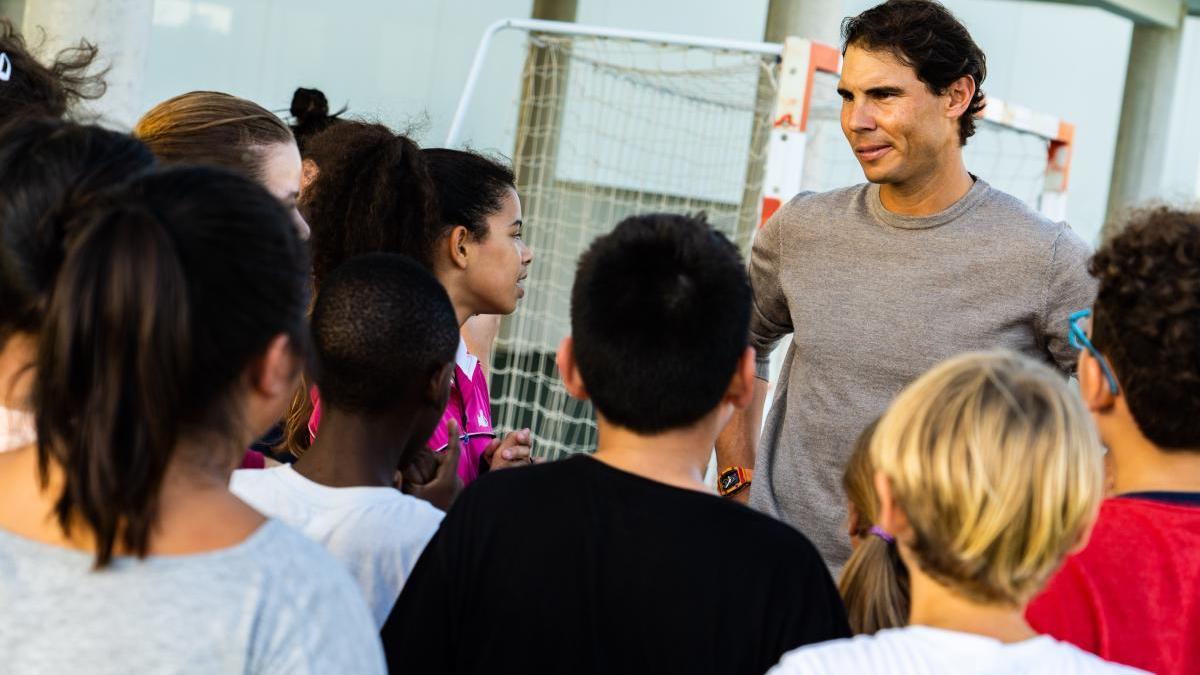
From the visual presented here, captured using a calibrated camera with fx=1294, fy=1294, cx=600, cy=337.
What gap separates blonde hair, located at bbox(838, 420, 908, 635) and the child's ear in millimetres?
618

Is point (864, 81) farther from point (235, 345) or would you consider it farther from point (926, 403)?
point (235, 345)

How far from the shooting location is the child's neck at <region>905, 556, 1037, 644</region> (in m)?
1.35

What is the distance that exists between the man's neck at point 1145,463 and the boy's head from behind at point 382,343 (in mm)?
936

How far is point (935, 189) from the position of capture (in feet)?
8.57

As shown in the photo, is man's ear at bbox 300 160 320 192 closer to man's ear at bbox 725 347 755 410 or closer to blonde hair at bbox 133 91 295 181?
blonde hair at bbox 133 91 295 181

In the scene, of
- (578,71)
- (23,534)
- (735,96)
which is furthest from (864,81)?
(578,71)

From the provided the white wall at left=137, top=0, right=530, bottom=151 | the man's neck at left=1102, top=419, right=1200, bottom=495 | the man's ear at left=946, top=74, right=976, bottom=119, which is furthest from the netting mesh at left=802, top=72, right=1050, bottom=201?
the man's neck at left=1102, top=419, right=1200, bottom=495

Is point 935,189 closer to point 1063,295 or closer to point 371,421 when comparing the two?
point 1063,295

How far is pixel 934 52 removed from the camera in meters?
2.62

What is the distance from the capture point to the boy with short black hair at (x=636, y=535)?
145cm

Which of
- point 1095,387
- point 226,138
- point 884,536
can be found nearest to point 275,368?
point 884,536

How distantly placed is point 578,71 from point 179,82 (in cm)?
297

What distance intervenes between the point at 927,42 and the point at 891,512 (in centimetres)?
150

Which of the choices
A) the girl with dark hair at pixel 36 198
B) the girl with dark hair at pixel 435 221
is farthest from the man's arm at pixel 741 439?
the girl with dark hair at pixel 36 198
